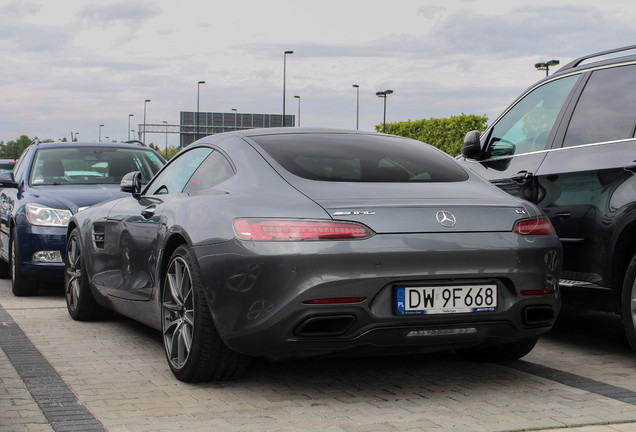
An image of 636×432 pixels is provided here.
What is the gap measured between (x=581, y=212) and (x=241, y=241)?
251cm

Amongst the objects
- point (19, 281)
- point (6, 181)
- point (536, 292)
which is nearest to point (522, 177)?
point (536, 292)

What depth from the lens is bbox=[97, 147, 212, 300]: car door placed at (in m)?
5.72

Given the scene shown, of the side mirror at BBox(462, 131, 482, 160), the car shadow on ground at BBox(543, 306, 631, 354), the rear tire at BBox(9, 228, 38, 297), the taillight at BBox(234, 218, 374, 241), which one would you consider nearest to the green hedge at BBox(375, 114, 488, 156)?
the rear tire at BBox(9, 228, 38, 297)

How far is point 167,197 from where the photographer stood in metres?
5.86

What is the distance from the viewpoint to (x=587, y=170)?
19.6 ft

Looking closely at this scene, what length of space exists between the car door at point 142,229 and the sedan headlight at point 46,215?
258cm

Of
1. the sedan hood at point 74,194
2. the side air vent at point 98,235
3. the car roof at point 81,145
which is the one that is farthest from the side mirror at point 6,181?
the side air vent at point 98,235

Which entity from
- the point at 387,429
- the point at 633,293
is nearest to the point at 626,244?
the point at 633,293

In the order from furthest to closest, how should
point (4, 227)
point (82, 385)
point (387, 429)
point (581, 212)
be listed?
point (4, 227)
point (581, 212)
point (82, 385)
point (387, 429)

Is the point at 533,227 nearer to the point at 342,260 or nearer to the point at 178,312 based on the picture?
the point at 342,260

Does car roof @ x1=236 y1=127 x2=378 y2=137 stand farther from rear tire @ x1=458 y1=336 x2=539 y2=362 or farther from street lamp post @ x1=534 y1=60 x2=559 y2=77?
street lamp post @ x1=534 y1=60 x2=559 y2=77

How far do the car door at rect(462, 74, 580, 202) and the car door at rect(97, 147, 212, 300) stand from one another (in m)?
2.28

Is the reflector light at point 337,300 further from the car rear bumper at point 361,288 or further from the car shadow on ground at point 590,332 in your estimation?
the car shadow on ground at point 590,332

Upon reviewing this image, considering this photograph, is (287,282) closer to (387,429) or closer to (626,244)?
(387,429)
